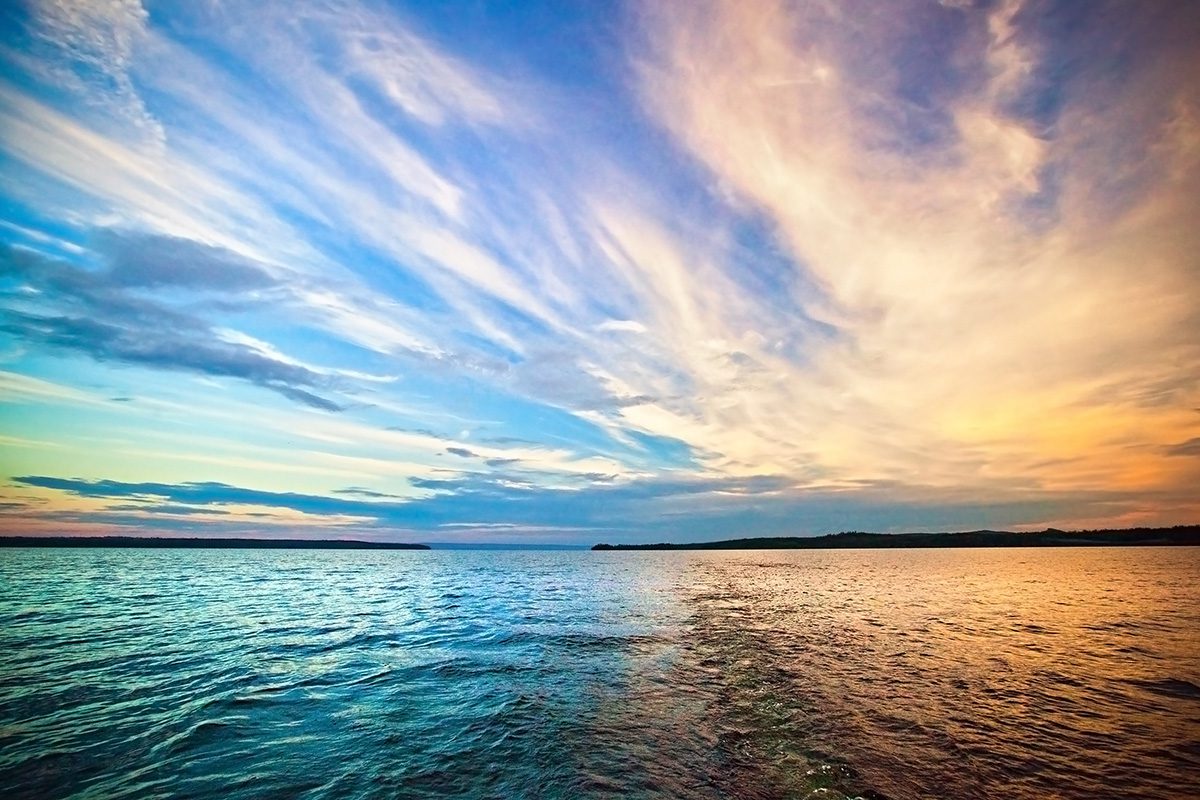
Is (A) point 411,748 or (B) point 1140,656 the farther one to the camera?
(B) point 1140,656

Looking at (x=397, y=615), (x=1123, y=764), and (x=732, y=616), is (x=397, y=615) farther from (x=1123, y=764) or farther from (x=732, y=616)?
(x=1123, y=764)

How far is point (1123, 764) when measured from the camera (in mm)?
12836

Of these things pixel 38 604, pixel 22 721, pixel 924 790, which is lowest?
pixel 38 604

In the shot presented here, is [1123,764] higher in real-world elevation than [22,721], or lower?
higher

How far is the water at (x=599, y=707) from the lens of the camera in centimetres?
1199

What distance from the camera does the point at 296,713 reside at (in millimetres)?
16844

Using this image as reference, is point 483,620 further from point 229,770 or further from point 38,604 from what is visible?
point 38,604

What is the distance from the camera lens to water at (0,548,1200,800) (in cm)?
1199

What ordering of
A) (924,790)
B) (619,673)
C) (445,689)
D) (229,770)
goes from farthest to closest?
(619,673), (445,689), (229,770), (924,790)

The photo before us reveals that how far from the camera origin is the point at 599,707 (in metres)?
17.4

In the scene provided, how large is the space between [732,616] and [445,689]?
25247 millimetres

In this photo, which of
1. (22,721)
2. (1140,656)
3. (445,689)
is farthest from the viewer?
(1140,656)

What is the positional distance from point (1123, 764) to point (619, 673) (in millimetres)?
15561

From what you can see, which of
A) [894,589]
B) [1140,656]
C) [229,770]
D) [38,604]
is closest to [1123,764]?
[1140,656]
